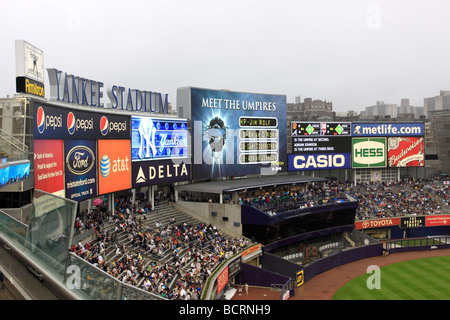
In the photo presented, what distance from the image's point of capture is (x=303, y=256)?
35.6 metres

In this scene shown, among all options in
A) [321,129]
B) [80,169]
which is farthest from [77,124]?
[321,129]

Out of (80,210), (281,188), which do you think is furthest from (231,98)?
(80,210)

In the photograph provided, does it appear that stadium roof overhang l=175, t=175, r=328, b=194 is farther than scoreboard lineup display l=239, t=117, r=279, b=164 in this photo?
No

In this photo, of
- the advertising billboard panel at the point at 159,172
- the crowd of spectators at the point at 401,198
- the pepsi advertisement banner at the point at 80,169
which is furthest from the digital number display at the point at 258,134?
the pepsi advertisement banner at the point at 80,169

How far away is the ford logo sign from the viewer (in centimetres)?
2156

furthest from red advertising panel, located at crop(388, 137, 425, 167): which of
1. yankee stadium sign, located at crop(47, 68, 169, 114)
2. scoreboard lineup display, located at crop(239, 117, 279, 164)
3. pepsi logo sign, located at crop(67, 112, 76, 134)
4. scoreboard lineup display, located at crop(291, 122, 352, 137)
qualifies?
pepsi logo sign, located at crop(67, 112, 76, 134)

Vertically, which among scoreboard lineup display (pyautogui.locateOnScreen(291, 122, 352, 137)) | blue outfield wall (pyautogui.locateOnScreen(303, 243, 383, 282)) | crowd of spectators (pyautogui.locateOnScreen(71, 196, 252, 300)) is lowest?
blue outfield wall (pyautogui.locateOnScreen(303, 243, 383, 282))

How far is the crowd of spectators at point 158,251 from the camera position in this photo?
19.2 metres

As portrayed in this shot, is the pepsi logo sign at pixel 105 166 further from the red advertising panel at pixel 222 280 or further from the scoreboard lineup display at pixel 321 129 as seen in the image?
the scoreboard lineup display at pixel 321 129

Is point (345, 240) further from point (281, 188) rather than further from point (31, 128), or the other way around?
point (31, 128)

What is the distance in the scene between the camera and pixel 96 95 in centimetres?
2678

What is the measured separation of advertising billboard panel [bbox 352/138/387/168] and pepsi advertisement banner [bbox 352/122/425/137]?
2.45 feet

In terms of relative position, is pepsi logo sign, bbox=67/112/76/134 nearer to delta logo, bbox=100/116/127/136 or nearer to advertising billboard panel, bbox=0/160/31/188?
delta logo, bbox=100/116/127/136

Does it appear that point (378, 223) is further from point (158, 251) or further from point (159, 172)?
point (158, 251)
